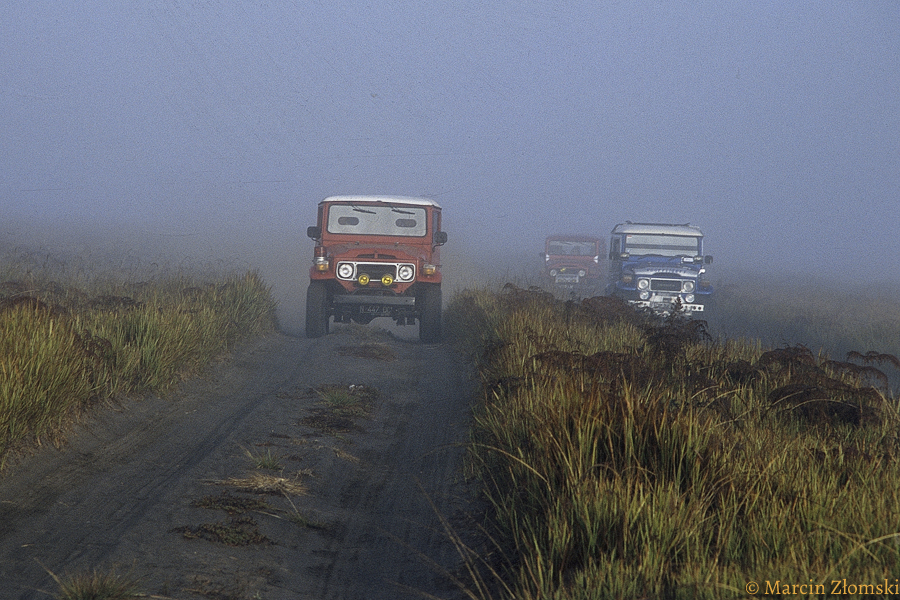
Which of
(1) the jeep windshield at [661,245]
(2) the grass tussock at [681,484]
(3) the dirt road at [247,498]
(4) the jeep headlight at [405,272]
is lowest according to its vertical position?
(3) the dirt road at [247,498]

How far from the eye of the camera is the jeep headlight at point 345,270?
503 inches

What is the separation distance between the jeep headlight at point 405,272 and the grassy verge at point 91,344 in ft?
8.34

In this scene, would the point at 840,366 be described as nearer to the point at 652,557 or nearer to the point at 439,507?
the point at 439,507

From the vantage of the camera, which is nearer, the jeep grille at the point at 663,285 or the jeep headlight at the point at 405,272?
the jeep headlight at the point at 405,272

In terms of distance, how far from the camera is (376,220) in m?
13.5

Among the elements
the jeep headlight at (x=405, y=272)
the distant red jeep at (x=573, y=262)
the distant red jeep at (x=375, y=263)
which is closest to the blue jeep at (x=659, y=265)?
the distant red jeep at (x=375, y=263)

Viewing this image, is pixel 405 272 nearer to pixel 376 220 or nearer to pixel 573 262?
pixel 376 220

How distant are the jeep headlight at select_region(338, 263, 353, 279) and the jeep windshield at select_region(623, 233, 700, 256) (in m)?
7.60

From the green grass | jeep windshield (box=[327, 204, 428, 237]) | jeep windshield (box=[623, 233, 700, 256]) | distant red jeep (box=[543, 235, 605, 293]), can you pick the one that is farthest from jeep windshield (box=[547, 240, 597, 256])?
the green grass

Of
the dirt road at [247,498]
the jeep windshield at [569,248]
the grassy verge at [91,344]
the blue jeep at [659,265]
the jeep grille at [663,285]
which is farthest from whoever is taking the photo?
the jeep windshield at [569,248]

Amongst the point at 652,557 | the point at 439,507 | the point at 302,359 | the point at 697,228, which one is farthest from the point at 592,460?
the point at 697,228

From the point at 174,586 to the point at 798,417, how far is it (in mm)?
3816

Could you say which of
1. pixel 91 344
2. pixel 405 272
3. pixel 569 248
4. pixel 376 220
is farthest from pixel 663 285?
pixel 91 344

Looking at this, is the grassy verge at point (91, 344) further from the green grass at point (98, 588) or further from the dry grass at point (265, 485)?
the green grass at point (98, 588)
